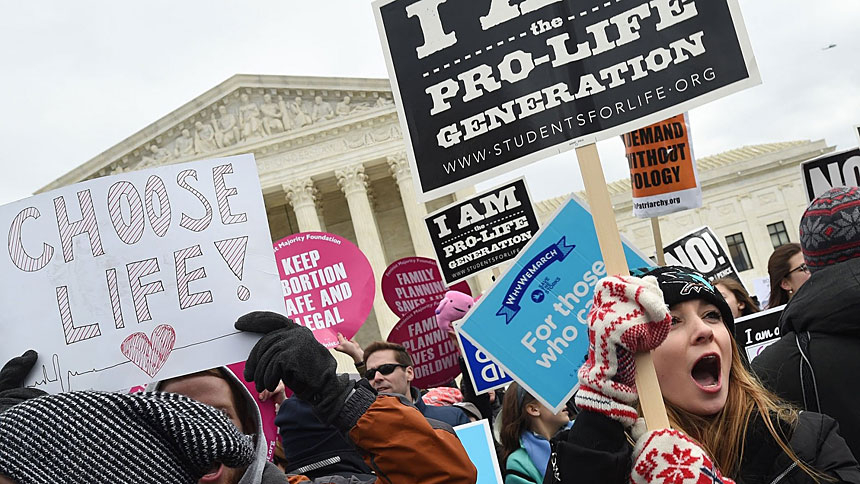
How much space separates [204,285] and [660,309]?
1.45 meters

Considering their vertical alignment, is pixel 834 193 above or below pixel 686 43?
below

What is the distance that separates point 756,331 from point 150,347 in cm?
369

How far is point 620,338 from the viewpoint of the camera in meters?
1.80

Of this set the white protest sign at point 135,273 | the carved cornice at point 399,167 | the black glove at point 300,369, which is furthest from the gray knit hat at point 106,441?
the carved cornice at point 399,167

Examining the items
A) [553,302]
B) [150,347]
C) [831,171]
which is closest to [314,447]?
[150,347]

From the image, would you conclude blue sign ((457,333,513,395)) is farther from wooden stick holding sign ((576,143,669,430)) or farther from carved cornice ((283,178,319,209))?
carved cornice ((283,178,319,209))

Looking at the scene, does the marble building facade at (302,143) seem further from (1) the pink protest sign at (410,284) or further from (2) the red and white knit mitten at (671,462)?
(2) the red and white knit mitten at (671,462)

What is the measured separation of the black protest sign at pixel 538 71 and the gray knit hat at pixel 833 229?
59cm

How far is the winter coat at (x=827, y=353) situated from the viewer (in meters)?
2.50

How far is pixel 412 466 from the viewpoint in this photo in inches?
91.4

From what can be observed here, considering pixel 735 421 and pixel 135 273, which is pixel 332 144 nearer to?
pixel 135 273

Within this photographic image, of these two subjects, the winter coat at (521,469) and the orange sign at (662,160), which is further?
the orange sign at (662,160)

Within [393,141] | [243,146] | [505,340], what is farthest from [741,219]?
[505,340]

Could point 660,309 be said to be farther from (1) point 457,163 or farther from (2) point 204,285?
(2) point 204,285
